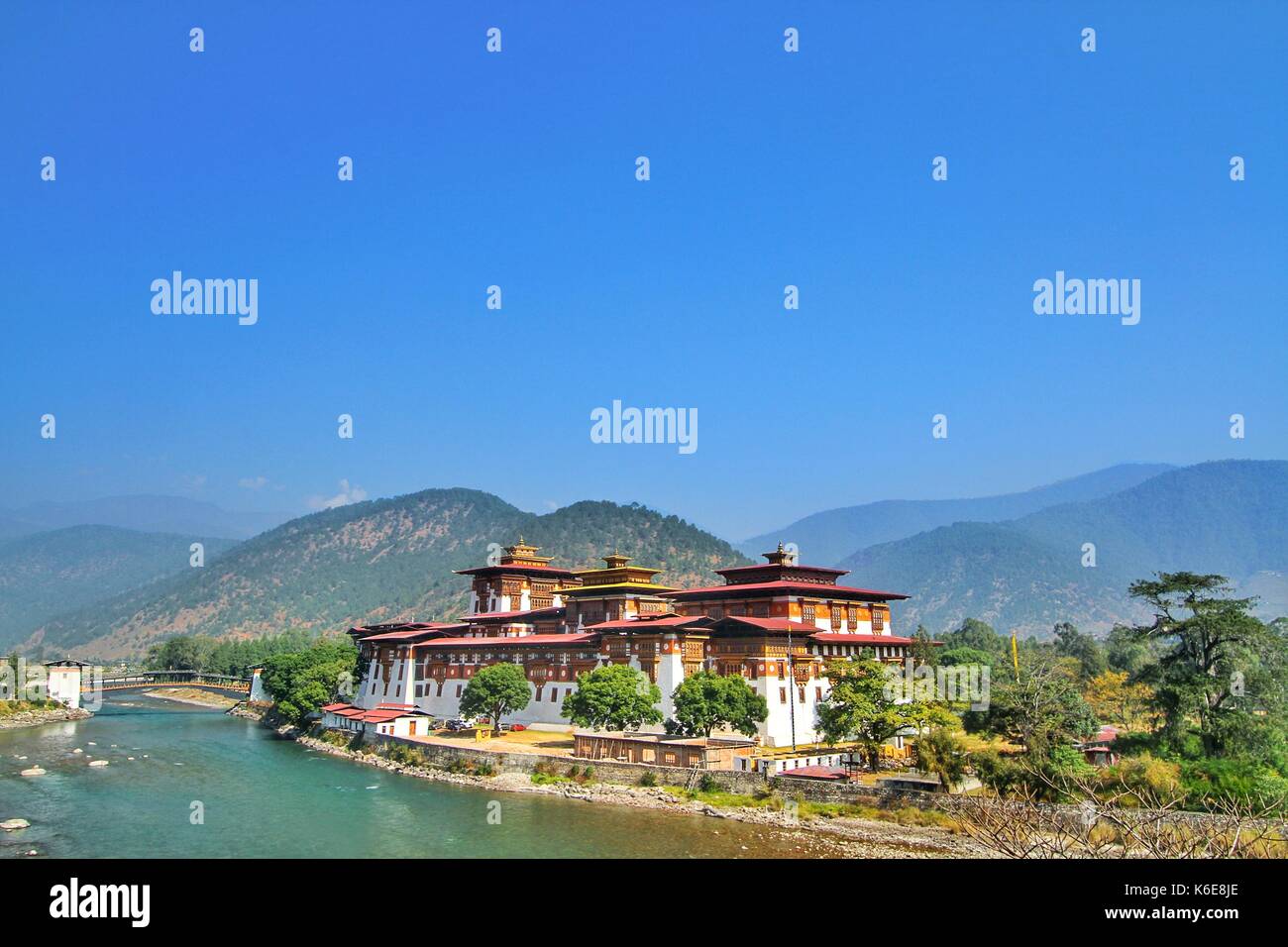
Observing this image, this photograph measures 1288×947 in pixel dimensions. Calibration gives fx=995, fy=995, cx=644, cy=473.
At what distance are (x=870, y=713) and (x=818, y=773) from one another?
3885 millimetres

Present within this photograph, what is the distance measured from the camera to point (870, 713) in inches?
1772

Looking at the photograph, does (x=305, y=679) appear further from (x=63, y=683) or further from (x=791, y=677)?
(x=791, y=677)

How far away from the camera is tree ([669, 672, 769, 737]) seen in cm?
4988

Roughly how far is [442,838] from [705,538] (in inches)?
6267

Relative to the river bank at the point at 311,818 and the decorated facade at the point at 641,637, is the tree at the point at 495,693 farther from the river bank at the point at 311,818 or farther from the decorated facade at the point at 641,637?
the river bank at the point at 311,818

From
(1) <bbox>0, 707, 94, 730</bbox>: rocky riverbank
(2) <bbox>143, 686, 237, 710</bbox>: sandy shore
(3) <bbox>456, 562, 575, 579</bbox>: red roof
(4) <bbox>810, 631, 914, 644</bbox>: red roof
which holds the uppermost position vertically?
(3) <bbox>456, 562, 575, 579</bbox>: red roof

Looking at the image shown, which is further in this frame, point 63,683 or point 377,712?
point 63,683

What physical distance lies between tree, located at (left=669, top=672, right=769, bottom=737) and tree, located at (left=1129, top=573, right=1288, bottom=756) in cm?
1841

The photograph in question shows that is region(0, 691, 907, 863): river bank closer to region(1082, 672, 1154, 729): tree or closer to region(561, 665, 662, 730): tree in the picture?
region(561, 665, 662, 730): tree

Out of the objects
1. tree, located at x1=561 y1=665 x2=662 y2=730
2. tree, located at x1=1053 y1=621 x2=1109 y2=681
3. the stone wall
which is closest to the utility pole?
tree, located at x1=561 y1=665 x2=662 y2=730

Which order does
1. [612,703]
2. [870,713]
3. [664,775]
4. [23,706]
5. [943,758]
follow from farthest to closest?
[23,706] → [612,703] → [664,775] → [870,713] → [943,758]

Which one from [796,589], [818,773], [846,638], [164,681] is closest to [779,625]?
[796,589]
